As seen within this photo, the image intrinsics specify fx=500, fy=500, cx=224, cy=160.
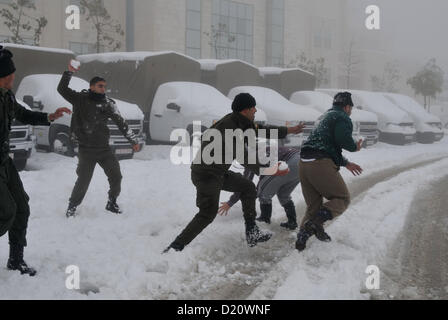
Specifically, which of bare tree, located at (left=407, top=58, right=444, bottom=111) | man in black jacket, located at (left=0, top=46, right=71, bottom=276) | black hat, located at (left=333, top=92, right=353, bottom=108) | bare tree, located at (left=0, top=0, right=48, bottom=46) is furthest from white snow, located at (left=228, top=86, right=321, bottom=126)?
bare tree, located at (left=407, top=58, right=444, bottom=111)

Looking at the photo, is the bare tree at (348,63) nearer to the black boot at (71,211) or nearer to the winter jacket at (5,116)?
the black boot at (71,211)

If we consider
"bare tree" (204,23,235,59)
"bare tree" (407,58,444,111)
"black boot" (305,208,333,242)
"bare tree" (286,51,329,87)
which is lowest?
"black boot" (305,208,333,242)

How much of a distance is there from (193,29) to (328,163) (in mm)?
30626

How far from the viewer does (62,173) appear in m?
9.31

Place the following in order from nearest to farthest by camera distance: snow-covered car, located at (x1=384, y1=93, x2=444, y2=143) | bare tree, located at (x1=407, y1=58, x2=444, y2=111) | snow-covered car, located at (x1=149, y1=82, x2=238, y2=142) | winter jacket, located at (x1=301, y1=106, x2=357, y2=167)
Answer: winter jacket, located at (x1=301, y1=106, x2=357, y2=167) < snow-covered car, located at (x1=149, y1=82, x2=238, y2=142) < snow-covered car, located at (x1=384, y1=93, x2=444, y2=143) < bare tree, located at (x1=407, y1=58, x2=444, y2=111)

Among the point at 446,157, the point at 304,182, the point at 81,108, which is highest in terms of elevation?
the point at 81,108

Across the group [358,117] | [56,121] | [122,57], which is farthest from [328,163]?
[358,117]

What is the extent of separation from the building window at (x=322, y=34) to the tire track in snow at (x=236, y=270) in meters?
44.6

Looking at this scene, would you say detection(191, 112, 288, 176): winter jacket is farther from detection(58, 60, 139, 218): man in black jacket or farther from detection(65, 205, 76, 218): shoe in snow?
detection(65, 205, 76, 218): shoe in snow

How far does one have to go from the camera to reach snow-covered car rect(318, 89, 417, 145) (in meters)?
18.7

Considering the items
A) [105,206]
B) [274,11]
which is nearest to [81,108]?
[105,206]

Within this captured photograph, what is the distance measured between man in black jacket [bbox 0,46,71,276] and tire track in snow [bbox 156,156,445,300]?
1.39 m
